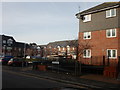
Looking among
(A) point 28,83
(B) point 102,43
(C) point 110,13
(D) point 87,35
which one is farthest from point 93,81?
(D) point 87,35

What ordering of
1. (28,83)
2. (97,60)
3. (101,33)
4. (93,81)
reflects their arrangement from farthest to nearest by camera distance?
(101,33) < (97,60) < (93,81) < (28,83)

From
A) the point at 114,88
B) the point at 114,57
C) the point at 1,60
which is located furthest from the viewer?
the point at 1,60

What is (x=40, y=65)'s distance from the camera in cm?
2169

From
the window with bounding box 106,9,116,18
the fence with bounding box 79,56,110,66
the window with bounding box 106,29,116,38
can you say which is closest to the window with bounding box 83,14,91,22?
the window with bounding box 106,9,116,18

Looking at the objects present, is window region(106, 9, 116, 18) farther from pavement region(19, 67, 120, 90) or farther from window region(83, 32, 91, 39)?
pavement region(19, 67, 120, 90)

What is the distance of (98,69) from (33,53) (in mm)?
63573

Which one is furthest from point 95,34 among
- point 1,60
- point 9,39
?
point 9,39

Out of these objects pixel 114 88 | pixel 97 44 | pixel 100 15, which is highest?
pixel 100 15

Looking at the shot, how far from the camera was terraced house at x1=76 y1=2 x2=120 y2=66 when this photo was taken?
23.3m

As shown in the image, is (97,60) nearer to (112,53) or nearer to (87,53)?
(112,53)

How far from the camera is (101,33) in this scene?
25.4 meters

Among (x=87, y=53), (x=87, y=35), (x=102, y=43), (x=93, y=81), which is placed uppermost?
(x=87, y=35)

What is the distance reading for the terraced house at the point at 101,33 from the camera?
76.5 ft

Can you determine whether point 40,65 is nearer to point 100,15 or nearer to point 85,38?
point 85,38
